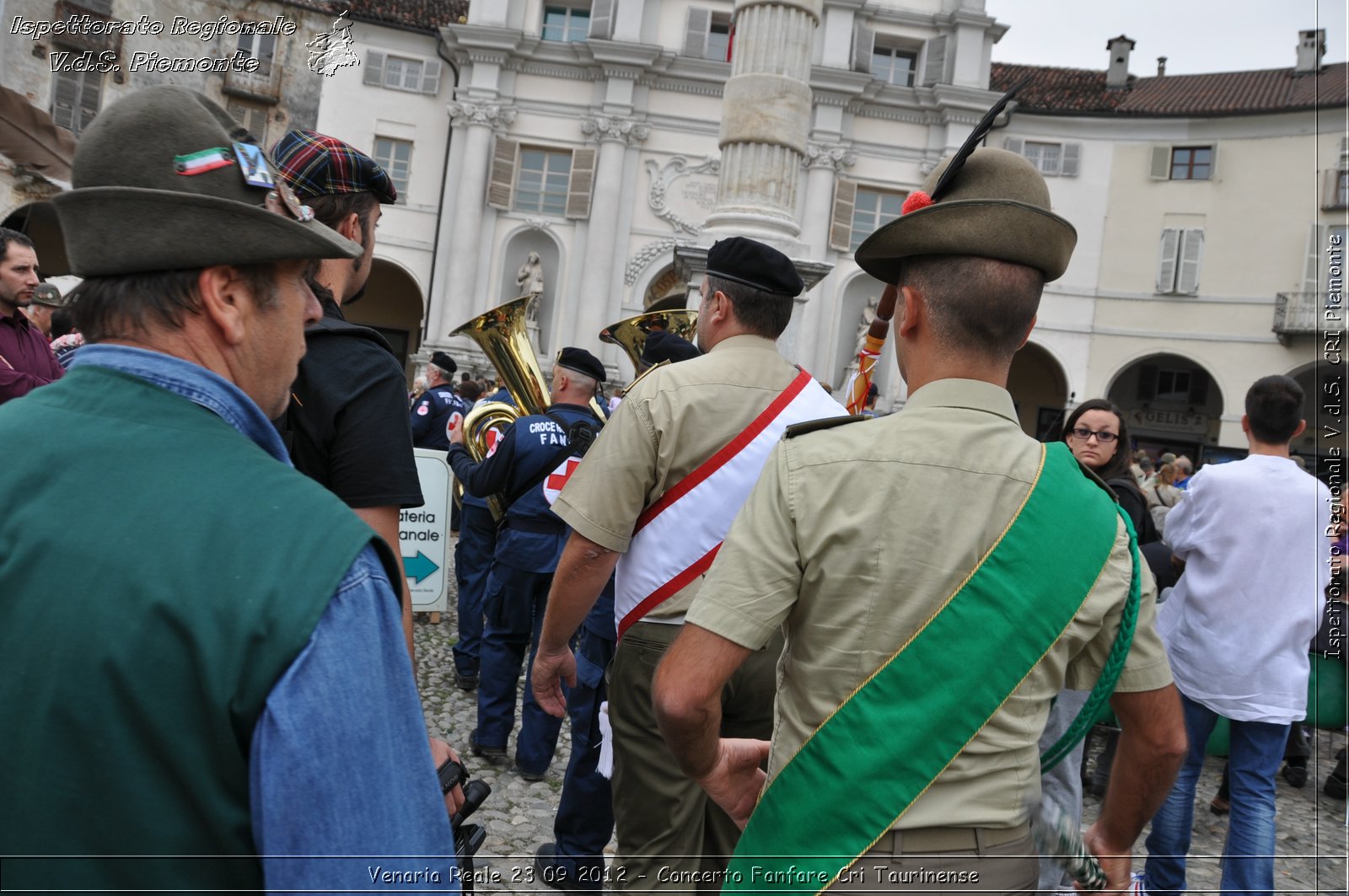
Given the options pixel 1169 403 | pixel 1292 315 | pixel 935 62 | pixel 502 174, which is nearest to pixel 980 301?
pixel 502 174

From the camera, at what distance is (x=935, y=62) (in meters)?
25.0

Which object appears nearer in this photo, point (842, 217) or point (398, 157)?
point (842, 217)

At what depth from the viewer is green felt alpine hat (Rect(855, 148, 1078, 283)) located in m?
1.72

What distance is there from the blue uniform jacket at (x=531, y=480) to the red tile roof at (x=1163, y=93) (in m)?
24.6

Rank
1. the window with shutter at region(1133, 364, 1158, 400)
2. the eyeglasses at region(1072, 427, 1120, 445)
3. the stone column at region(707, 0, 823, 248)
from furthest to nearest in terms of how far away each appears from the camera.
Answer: the window with shutter at region(1133, 364, 1158, 400), the stone column at region(707, 0, 823, 248), the eyeglasses at region(1072, 427, 1120, 445)

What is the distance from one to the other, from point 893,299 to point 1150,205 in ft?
89.7

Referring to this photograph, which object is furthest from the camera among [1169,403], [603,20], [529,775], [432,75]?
[1169,403]

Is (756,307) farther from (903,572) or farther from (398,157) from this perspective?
(398,157)

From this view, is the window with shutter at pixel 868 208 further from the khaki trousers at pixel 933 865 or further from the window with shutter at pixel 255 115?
the khaki trousers at pixel 933 865

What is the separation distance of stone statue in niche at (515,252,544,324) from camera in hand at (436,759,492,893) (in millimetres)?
22312

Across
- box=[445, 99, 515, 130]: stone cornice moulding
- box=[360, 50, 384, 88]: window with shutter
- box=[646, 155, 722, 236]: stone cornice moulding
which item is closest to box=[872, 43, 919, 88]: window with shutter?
box=[646, 155, 722, 236]: stone cornice moulding

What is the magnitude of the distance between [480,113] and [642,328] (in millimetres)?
20461

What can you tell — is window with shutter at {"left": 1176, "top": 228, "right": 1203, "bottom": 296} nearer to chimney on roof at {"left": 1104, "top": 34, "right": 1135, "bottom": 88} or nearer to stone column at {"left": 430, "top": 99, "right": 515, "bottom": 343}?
chimney on roof at {"left": 1104, "top": 34, "right": 1135, "bottom": 88}

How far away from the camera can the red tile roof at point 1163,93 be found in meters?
25.7
